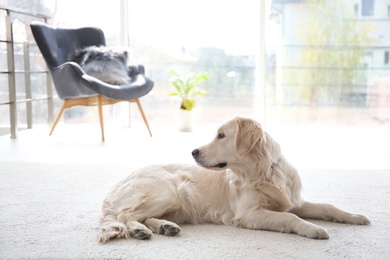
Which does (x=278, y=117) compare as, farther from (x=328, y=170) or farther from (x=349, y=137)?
(x=328, y=170)

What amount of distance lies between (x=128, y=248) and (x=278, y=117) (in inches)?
187

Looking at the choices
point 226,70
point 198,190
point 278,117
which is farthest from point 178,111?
point 198,190

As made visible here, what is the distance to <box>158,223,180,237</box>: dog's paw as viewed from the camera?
2070 millimetres

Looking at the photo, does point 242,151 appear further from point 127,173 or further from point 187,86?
point 187,86

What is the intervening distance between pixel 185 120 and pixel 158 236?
13.1ft

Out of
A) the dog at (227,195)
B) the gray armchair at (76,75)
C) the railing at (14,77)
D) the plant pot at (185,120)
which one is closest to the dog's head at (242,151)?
the dog at (227,195)

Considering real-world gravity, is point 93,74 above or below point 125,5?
below

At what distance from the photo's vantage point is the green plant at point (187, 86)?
19.7 ft

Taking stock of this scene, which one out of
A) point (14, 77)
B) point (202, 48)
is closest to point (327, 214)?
point (14, 77)

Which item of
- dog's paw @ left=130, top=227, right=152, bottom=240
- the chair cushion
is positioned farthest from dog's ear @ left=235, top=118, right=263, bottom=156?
the chair cushion

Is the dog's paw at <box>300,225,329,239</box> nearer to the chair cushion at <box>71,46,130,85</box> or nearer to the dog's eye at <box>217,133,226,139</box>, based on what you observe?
the dog's eye at <box>217,133,226,139</box>

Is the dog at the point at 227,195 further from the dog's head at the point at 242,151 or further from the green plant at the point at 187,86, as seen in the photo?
the green plant at the point at 187,86

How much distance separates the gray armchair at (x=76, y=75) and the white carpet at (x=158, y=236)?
6.38 feet

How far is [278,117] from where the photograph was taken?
6.44 meters
